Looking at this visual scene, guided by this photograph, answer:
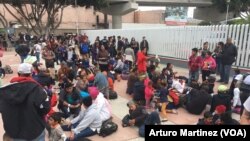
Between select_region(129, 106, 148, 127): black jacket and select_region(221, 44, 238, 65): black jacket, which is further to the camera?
select_region(221, 44, 238, 65): black jacket

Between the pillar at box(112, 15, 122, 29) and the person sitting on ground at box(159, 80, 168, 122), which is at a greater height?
the pillar at box(112, 15, 122, 29)

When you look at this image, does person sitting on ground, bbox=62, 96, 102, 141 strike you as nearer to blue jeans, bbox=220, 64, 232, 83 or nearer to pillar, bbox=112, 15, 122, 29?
blue jeans, bbox=220, 64, 232, 83

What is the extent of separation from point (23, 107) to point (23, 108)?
13 mm

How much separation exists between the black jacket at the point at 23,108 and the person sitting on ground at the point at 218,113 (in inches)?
151

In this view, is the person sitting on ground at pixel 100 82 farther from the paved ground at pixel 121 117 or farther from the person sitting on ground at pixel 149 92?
the person sitting on ground at pixel 149 92

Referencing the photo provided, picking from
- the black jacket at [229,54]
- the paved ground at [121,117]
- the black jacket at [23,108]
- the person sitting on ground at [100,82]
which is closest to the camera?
the black jacket at [23,108]

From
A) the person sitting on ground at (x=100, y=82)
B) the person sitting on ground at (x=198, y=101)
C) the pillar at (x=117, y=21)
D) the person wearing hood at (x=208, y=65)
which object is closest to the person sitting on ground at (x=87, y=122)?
the person sitting on ground at (x=100, y=82)

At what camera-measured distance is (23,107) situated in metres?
3.85

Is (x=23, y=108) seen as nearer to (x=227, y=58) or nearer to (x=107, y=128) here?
(x=107, y=128)

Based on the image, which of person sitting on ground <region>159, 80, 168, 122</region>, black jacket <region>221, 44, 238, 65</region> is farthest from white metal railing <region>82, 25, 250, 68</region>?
person sitting on ground <region>159, 80, 168, 122</region>

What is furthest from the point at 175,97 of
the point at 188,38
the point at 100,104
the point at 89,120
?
the point at 188,38

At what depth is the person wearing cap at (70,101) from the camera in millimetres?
7352

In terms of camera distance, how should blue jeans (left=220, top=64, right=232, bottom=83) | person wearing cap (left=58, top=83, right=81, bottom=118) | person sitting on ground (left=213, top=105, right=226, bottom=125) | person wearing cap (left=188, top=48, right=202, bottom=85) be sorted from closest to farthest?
1. person sitting on ground (left=213, top=105, right=226, bottom=125)
2. person wearing cap (left=58, top=83, right=81, bottom=118)
3. person wearing cap (left=188, top=48, right=202, bottom=85)
4. blue jeans (left=220, top=64, right=232, bottom=83)

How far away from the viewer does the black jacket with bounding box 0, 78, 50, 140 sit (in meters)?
3.81
